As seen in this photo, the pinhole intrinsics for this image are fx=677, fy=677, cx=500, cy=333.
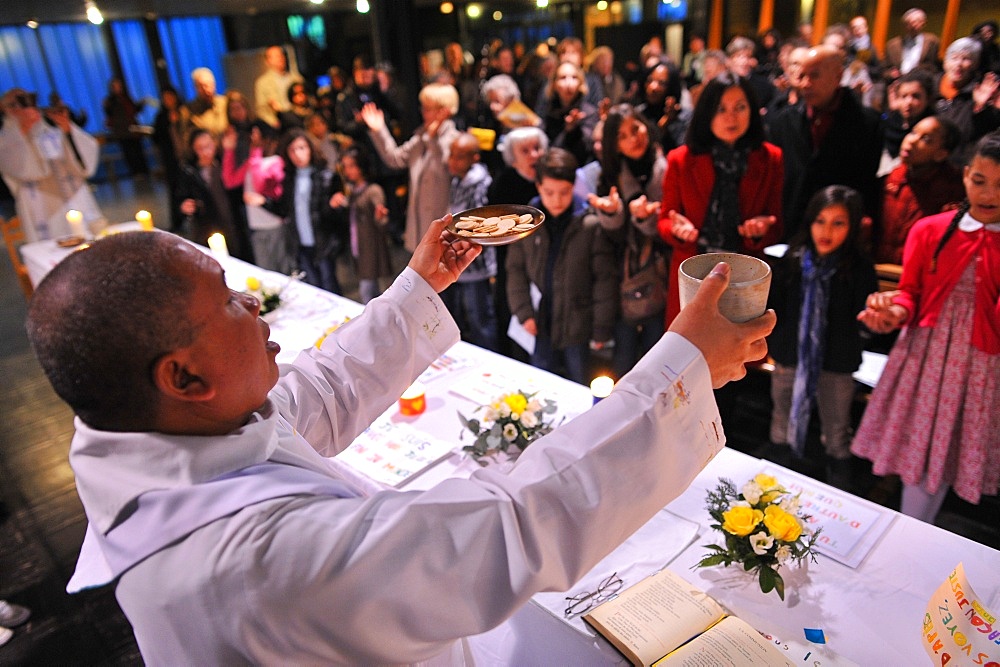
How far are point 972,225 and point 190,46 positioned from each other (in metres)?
14.4

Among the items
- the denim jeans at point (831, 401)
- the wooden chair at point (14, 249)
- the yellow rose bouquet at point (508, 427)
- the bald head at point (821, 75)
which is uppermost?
the bald head at point (821, 75)

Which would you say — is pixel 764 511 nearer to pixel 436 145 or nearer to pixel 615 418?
pixel 615 418

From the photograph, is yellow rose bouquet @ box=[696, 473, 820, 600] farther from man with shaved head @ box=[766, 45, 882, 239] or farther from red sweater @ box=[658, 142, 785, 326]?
man with shaved head @ box=[766, 45, 882, 239]

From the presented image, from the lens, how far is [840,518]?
5.37ft

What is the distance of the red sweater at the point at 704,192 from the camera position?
2.88m

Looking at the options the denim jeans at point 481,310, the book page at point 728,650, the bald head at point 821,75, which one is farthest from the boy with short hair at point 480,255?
the book page at point 728,650

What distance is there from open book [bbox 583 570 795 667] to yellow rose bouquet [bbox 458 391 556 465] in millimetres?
567

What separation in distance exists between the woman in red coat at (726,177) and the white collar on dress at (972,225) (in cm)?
70

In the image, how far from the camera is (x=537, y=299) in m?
3.40

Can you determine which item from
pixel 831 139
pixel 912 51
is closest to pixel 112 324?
pixel 831 139

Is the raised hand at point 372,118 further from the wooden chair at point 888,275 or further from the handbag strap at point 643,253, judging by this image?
the wooden chair at point 888,275

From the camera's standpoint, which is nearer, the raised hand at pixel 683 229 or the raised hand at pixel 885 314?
the raised hand at pixel 885 314

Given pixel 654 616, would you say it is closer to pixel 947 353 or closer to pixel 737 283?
pixel 737 283

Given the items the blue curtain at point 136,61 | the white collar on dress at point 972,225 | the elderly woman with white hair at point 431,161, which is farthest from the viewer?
the blue curtain at point 136,61
